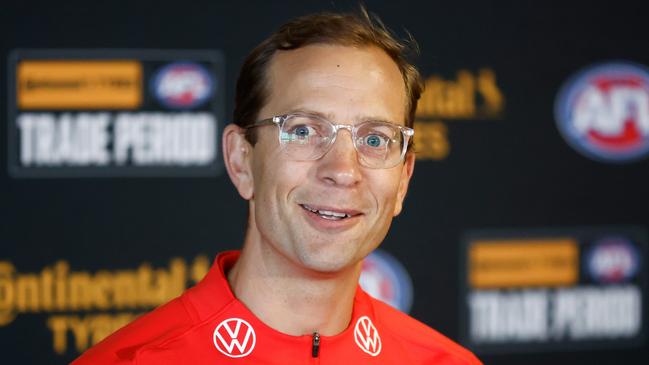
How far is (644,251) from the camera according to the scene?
2934 mm

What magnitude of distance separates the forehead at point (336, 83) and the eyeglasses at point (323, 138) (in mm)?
15

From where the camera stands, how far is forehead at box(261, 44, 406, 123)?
137 cm

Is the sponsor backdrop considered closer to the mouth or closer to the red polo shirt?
the red polo shirt

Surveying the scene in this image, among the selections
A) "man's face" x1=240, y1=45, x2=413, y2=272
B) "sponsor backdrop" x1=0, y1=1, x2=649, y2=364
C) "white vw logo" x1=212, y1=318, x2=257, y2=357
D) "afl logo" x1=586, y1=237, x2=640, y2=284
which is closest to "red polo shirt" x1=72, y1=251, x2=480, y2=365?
"white vw logo" x1=212, y1=318, x2=257, y2=357

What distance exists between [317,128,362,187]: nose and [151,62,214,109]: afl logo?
4.27ft

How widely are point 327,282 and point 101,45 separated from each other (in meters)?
1.33

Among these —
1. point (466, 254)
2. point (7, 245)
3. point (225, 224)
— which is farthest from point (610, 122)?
point (7, 245)

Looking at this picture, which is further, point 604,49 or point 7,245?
point 604,49

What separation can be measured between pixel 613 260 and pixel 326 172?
5.95 ft

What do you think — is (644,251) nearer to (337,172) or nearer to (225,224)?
(225,224)

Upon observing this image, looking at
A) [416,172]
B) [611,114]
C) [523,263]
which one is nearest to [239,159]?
[416,172]

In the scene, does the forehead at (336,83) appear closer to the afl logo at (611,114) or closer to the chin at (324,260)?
the chin at (324,260)

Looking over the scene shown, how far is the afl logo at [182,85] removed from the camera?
2.57 meters

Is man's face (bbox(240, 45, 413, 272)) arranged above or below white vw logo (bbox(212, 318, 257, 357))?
above
